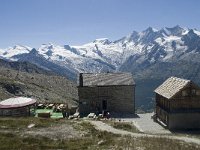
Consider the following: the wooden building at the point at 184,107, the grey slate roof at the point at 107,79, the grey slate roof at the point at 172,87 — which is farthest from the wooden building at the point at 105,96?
the wooden building at the point at 184,107

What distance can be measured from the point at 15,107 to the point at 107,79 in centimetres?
2331

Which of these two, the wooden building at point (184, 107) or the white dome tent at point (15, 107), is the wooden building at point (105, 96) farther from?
the wooden building at point (184, 107)

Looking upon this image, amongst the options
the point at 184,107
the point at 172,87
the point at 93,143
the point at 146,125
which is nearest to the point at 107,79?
the point at 146,125

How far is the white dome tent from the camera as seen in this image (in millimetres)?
72475

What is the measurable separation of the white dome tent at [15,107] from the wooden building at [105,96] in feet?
45.3

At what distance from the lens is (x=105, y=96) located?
8538 cm

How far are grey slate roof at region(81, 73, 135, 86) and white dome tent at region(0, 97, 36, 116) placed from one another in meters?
15.3

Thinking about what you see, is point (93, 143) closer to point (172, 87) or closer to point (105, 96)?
point (172, 87)

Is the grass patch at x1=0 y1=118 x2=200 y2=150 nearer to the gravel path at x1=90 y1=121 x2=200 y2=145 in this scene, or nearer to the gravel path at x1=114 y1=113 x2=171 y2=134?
the gravel path at x1=90 y1=121 x2=200 y2=145

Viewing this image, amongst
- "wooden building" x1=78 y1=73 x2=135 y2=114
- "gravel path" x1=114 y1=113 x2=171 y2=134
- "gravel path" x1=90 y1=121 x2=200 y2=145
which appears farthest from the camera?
"wooden building" x1=78 y1=73 x2=135 y2=114

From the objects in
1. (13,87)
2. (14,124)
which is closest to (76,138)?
(14,124)

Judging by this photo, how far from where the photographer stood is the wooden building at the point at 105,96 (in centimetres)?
8512

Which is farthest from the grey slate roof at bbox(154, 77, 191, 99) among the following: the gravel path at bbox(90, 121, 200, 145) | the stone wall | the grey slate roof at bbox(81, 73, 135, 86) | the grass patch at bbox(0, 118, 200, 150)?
the grass patch at bbox(0, 118, 200, 150)

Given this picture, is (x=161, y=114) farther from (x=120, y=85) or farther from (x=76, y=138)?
(x=76, y=138)
